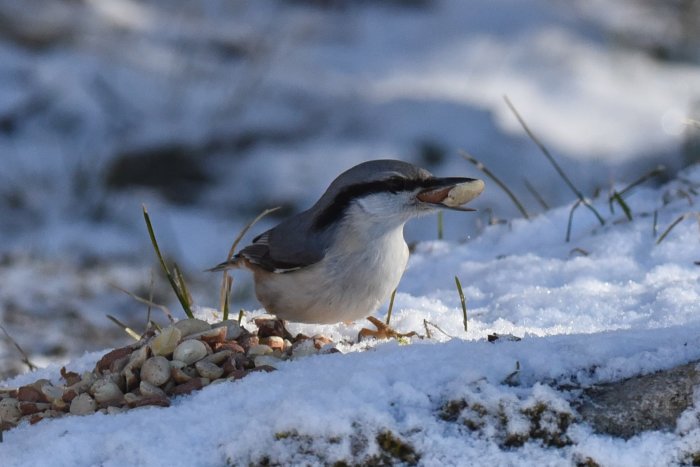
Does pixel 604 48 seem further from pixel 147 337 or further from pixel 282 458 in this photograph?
pixel 282 458

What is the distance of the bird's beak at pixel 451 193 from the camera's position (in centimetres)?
350

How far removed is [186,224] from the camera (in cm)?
684

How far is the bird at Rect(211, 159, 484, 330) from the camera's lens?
3.47m

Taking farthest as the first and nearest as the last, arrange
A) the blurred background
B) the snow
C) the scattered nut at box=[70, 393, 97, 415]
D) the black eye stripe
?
the blurred background, the black eye stripe, the scattered nut at box=[70, 393, 97, 415], the snow

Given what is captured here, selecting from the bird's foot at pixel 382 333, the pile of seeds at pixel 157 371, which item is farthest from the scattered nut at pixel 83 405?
the bird's foot at pixel 382 333

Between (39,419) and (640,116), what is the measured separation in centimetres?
611

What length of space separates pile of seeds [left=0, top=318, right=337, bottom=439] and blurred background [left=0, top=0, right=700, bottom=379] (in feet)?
8.29

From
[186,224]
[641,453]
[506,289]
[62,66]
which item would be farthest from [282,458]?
[62,66]

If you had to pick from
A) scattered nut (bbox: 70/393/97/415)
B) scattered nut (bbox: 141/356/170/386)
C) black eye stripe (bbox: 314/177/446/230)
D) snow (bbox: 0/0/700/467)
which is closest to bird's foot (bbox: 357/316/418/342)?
snow (bbox: 0/0/700/467)

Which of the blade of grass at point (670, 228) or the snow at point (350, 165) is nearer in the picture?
the snow at point (350, 165)

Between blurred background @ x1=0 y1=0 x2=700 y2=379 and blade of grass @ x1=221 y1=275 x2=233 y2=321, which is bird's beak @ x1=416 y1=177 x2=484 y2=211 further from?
blurred background @ x1=0 y1=0 x2=700 y2=379

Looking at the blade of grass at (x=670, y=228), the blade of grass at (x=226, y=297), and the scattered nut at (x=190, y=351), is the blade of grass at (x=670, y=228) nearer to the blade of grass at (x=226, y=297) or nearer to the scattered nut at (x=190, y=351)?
the blade of grass at (x=226, y=297)

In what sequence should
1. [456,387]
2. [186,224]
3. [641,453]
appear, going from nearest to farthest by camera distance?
[641,453] < [456,387] < [186,224]

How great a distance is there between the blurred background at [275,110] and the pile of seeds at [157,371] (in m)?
2.53
